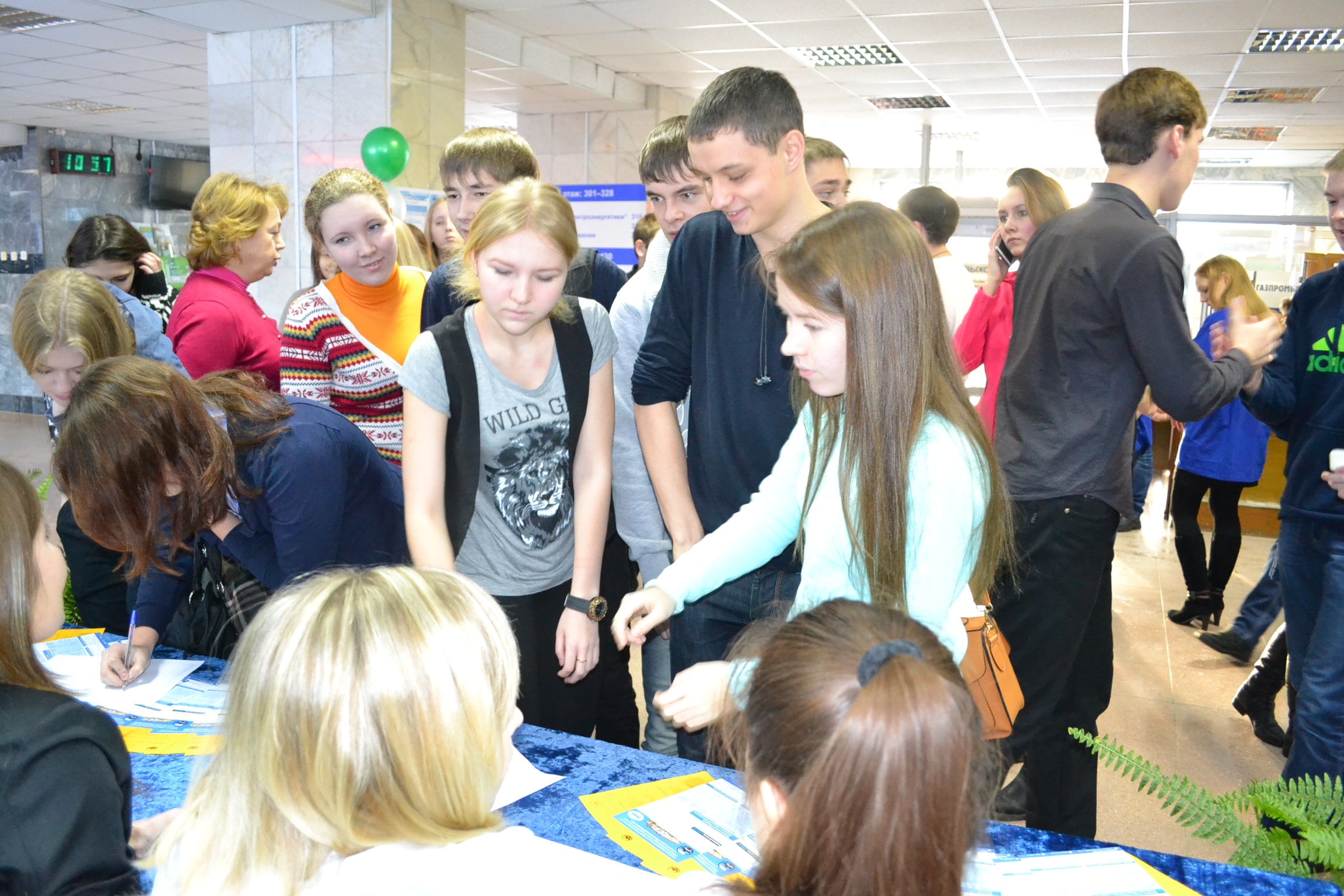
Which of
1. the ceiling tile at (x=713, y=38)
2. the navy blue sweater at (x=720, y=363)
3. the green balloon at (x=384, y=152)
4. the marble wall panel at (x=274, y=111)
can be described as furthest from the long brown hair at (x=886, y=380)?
the ceiling tile at (x=713, y=38)

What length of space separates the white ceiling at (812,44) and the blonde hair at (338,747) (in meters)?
5.62

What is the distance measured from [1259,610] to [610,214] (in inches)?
204

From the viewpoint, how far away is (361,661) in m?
0.85

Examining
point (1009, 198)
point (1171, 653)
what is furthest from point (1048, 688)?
point (1171, 653)

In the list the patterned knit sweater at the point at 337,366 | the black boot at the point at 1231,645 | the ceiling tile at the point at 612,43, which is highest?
the ceiling tile at the point at 612,43

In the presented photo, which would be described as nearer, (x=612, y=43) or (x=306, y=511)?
(x=306, y=511)

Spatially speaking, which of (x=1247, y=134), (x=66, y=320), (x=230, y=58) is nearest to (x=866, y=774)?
(x=66, y=320)

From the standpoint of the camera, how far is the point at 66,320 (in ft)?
Answer: 7.18

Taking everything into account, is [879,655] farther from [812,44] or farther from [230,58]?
[812,44]

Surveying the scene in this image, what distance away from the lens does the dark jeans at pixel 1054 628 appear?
191 cm

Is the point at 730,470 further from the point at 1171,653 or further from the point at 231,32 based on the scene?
the point at 231,32

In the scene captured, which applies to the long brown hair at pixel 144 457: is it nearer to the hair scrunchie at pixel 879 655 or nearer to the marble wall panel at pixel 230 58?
the hair scrunchie at pixel 879 655

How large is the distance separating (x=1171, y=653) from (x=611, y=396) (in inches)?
124

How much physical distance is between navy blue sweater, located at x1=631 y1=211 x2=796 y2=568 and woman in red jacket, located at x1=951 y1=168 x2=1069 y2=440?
5.24ft
